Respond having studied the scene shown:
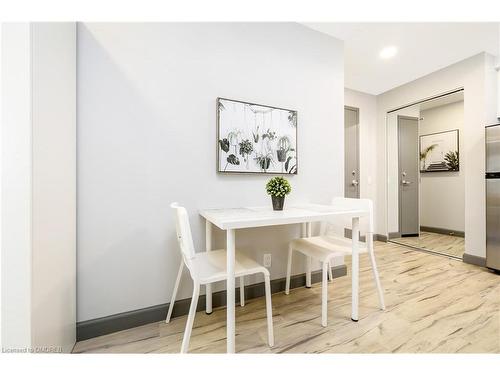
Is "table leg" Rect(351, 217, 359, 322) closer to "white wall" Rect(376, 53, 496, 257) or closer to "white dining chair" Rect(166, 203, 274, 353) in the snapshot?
"white dining chair" Rect(166, 203, 274, 353)

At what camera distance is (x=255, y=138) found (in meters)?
1.89

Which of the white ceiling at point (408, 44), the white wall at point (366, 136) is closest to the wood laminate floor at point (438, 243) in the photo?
the white wall at point (366, 136)

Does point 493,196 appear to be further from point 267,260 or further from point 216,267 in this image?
point 216,267

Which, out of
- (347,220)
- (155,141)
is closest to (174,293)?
(155,141)

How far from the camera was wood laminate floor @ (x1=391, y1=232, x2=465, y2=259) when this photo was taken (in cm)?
305

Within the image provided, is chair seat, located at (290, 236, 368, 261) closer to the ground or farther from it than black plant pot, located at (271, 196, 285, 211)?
closer to the ground

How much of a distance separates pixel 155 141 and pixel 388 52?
265 cm

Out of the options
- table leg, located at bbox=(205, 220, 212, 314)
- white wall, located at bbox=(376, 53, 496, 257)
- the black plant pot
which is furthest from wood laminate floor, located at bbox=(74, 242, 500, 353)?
the black plant pot

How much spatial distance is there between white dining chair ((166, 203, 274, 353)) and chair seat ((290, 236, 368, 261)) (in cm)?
46

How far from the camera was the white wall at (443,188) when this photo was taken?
3.58 m

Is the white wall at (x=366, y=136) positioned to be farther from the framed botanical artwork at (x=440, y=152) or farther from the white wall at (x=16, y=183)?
the white wall at (x=16, y=183)

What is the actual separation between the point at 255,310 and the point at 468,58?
3.56m

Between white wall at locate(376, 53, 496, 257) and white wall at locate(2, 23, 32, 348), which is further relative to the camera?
white wall at locate(376, 53, 496, 257)

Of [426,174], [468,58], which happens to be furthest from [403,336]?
Result: [426,174]
